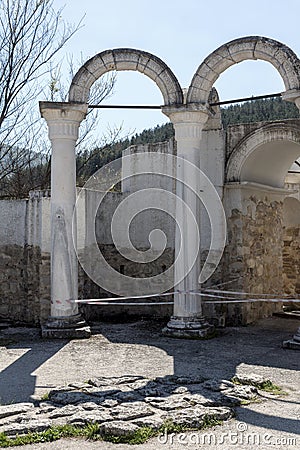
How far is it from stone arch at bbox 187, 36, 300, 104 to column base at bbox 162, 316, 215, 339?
3.47m

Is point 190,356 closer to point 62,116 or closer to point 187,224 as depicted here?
point 187,224

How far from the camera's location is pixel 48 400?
5848 millimetres

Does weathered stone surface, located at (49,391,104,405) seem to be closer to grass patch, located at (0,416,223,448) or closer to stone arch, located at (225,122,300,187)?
grass patch, located at (0,416,223,448)

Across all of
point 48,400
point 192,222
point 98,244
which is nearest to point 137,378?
point 48,400

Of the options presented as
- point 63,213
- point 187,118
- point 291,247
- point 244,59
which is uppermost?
→ point 244,59

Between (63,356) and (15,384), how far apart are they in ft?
5.09

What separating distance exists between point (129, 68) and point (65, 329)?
4.32 m

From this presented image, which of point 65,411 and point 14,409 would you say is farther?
point 14,409

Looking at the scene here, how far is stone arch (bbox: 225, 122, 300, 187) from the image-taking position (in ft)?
37.5

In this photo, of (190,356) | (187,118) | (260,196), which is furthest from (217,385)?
(260,196)

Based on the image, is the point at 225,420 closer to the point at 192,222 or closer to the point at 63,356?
the point at 63,356

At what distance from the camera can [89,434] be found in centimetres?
483

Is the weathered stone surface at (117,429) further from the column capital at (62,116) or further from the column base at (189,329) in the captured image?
the column capital at (62,116)

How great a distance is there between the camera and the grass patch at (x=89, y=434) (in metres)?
4.71
